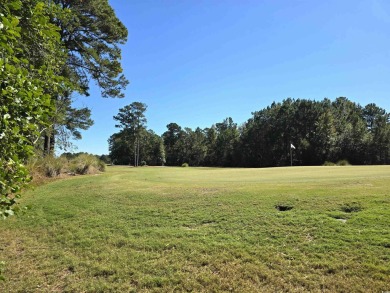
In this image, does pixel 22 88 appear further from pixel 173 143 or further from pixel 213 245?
pixel 173 143

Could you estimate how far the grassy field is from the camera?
14.9 feet

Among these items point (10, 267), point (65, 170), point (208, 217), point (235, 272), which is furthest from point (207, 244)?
point (65, 170)

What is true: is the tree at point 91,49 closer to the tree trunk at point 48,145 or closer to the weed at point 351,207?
the tree trunk at point 48,145

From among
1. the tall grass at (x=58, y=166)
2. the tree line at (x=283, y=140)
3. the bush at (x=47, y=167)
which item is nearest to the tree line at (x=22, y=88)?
the tall grass at (x=58, y=166)

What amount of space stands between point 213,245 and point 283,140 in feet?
206

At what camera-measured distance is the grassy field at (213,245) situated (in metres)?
4.54

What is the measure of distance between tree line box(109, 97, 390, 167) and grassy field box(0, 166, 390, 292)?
158 ft

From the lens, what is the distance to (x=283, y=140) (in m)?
65.4

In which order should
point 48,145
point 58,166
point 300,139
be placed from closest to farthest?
1. point 58,166
2. point 48,145
3. point 300,139

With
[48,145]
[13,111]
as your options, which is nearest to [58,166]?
[48,145]

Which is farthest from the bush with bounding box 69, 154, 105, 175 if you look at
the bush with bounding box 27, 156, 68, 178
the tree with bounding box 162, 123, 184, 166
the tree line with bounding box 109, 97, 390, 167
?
the tree with bounding box 162, 123, 184, 166

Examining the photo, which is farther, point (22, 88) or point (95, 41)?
point (95, 41)

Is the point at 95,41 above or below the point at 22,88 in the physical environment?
above

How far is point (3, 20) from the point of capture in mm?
2396
